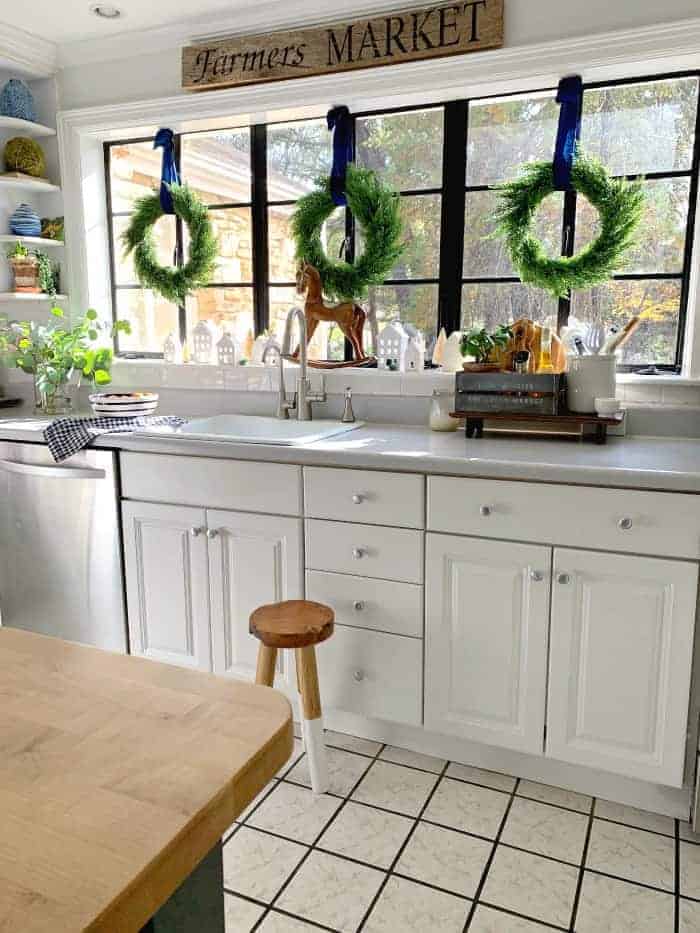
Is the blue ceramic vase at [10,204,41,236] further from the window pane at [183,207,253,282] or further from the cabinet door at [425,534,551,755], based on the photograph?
the cabinet door at [425,534,551,755]

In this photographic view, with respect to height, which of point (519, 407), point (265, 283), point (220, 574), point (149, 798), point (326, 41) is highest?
point (326, 41)

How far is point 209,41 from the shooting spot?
9.25 ft

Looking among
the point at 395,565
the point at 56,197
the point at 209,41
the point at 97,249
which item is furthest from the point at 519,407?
the point at 56,197

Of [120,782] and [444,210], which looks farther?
[444,210]

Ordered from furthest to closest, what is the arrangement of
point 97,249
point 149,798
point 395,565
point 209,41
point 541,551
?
point 97,249 → point 209,41 → point 395,565 → point 541,551 → point 149,798

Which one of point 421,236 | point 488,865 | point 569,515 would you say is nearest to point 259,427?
point 421,236

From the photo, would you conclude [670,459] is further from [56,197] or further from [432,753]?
[56,197]

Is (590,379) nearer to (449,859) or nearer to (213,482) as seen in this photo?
(213,482)

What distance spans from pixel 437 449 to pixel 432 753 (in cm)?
94

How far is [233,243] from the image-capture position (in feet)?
10.3

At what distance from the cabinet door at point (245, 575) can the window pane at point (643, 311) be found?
4.25 ft

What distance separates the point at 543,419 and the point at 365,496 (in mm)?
628

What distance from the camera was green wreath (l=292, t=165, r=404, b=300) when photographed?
2.71 m

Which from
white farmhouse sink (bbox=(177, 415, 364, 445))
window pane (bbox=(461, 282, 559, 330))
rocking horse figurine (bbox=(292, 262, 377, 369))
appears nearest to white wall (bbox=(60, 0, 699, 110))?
window pane (bbox=(461, 282, 559, 330))
